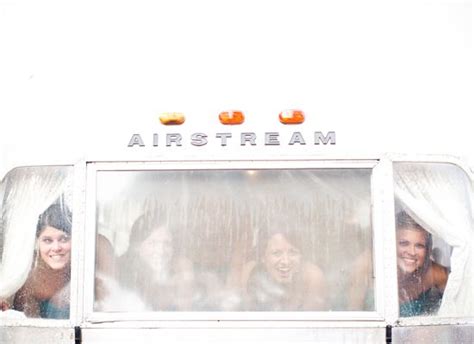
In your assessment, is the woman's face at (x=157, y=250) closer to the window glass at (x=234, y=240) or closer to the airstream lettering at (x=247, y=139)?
the window glass at (x=234, y=240)

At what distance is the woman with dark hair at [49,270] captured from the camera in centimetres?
382

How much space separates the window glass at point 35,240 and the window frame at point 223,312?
0.09 m

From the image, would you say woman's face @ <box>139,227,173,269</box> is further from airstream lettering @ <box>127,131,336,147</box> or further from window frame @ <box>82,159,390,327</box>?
airstream lettering @ <box>127,131,336,147</box>

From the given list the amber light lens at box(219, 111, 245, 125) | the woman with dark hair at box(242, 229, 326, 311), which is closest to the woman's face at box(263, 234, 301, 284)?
the woman with dark hair at box(242, 229, 326, 311)

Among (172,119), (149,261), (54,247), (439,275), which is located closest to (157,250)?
(149,261)

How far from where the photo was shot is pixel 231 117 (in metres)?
3.78

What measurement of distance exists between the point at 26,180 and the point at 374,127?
53.8 inches

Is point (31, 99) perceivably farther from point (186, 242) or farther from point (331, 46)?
point (331, 46)

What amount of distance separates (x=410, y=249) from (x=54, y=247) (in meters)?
1.37

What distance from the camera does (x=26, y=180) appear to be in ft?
12.8

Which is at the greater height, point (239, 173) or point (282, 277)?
point (239, 173)

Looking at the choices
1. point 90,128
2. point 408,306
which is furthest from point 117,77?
point 408,306

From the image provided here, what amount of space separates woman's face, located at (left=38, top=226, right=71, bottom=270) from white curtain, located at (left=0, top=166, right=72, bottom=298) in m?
0.05

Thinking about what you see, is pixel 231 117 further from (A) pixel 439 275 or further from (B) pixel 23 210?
(A) pixel 439 275
